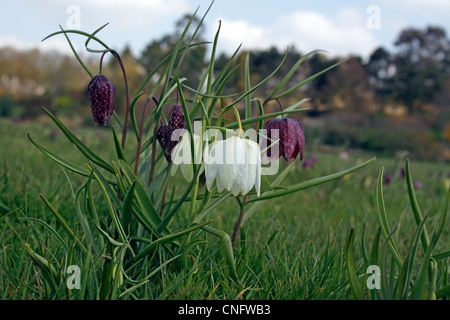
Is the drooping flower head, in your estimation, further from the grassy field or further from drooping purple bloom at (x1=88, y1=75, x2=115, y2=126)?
drooping purple bloom at (x1=88, y1=75, x2=115, y2=126)

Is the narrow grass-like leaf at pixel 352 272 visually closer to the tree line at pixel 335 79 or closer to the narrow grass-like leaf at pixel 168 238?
the narrow grass-like leaf at pixel 168 238

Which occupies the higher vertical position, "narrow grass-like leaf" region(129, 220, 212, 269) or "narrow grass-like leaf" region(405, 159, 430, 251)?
"narrow grass-like leaf" region(405, 159, 430, 251)

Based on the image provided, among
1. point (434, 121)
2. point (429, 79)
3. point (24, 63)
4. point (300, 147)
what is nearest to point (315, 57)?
point (434, 121)

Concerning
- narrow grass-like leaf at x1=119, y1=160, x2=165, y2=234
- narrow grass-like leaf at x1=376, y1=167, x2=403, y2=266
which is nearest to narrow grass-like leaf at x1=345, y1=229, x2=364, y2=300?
narrow grass-like leaf at x1=376, y1=167, x2=403, y2=266

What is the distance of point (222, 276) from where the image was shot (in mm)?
957

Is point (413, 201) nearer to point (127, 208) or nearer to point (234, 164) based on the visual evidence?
point (234, 164)

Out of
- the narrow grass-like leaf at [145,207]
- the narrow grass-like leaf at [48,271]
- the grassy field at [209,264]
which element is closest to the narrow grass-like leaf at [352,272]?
the grassy field at [209,264]

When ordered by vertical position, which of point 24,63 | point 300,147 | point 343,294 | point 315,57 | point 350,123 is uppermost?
point 24,63

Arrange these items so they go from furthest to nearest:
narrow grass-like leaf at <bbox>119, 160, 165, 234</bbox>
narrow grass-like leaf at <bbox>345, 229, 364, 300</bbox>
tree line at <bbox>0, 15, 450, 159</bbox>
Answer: tree line at <bbox>0, 15, 450, 159</bbox>
narrow grass-like leaf at <bbox>119, 160, 165, 234</bbox>
narrow grass-like leaf at <bbox>345, 229, 364, 300</bbox>

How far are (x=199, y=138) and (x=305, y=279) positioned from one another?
0.41 metres

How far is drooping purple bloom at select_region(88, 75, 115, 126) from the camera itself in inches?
37.6

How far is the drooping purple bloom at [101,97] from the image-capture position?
0.96 m
